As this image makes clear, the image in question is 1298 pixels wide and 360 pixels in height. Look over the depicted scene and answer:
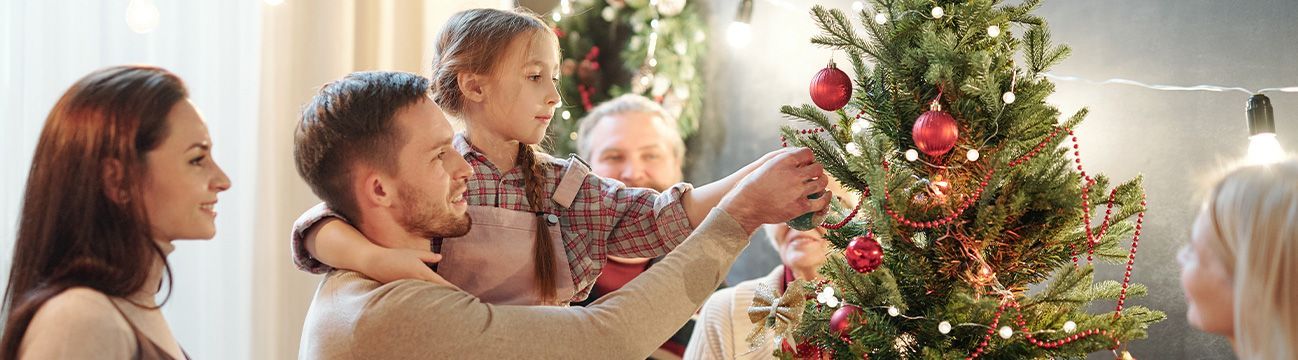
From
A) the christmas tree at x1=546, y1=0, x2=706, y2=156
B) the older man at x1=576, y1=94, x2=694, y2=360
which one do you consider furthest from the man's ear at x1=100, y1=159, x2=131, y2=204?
the christmas tree at x1=546, y1=0, x2=706, y2=156

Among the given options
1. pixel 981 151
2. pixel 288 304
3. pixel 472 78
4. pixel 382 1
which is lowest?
pixel 288 304

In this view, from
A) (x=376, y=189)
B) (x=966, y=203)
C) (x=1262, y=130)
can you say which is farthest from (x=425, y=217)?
(x=1262, y=130)

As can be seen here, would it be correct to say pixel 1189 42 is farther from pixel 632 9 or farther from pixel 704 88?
pixel 632 9

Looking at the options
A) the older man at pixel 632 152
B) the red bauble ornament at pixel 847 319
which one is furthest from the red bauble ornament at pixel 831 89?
the older man at pixel 632 152

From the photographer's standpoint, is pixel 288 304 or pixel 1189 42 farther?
pixel 288 304

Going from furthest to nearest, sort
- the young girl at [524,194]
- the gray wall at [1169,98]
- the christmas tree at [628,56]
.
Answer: the christmas tree at [628,56] < the gray wall at [1169,98] < the young girl at [524,194]

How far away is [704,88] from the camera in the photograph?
→ 13.1 ft

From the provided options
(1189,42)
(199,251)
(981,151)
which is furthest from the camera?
(199,251)

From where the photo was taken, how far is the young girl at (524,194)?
1885 mm

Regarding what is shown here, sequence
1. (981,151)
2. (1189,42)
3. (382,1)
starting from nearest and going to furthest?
(981,151) < (1189,42) < (382,1)

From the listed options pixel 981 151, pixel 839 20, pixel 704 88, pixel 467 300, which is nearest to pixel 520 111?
pixel 467 300

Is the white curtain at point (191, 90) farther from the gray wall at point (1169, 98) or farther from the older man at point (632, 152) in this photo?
the gray wall at point (1169, 98)

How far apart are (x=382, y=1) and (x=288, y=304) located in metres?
0.92

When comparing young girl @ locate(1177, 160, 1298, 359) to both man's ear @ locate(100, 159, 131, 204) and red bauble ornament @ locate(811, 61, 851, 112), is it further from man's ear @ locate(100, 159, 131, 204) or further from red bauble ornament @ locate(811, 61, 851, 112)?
man's ear @ locate(100, 159, 131, 204)
